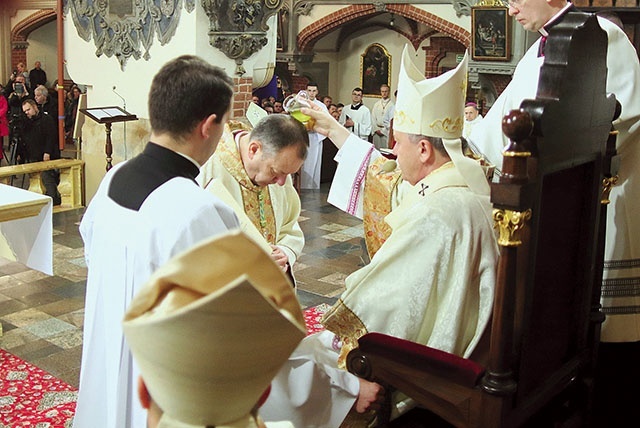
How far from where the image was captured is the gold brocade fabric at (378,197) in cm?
370

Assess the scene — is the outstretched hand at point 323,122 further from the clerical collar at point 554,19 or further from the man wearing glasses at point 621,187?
the clerical collar at point 554,19

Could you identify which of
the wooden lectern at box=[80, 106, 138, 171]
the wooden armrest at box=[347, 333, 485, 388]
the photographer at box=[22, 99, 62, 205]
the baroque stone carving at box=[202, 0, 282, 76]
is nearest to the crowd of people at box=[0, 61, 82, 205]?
the photographer at box=[22, 99, 62, 205]

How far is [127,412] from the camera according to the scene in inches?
88.4

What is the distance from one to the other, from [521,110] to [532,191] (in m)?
0.20

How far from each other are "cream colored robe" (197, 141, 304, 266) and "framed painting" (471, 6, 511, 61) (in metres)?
8.92

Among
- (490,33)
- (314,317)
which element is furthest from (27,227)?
(490,33)

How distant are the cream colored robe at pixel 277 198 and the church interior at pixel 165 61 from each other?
0.92m

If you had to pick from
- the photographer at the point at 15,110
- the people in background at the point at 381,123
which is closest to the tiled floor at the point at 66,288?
the photographer at the point at 15,110

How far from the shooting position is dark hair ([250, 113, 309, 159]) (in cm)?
312

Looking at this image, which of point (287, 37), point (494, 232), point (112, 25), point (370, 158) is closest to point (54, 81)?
point (287, 37)

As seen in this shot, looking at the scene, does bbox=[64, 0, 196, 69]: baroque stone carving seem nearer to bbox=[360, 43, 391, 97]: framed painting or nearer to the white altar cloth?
the white altar cloth

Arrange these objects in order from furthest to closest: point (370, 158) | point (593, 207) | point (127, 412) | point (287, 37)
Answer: point (287, 37) → point (370, 158) → point (593, 207) → point (127, 412)

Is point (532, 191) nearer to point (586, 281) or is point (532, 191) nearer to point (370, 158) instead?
point (586, 281)

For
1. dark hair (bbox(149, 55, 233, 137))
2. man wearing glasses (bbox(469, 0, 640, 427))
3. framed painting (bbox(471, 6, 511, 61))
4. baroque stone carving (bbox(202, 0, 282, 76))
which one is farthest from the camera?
framed painting (bbox(471, 6, 511, 61))
